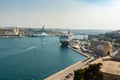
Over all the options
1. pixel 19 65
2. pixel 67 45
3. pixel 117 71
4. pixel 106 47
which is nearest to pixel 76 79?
pixel 117 71

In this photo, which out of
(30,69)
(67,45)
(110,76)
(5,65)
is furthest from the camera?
(67,45)

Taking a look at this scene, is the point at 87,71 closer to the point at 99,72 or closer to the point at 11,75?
the point at 99,72

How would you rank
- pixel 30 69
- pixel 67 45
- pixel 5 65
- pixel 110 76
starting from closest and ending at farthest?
pixel 110 76 → pixel 30 69 → pixel 5 65 → pixel 67 45

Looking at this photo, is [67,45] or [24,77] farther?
[67,45]

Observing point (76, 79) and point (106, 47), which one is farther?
point (106, 47)

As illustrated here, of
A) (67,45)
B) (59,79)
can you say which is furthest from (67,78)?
(67,45)

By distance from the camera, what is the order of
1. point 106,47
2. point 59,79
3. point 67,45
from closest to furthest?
point 59,79 < point 106,47 < point 67,45

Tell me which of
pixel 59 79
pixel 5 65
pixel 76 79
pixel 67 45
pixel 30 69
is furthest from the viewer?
pixel 67 45

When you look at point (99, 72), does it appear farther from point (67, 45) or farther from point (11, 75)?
point (67, 45)

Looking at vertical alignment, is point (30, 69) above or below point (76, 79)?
below
